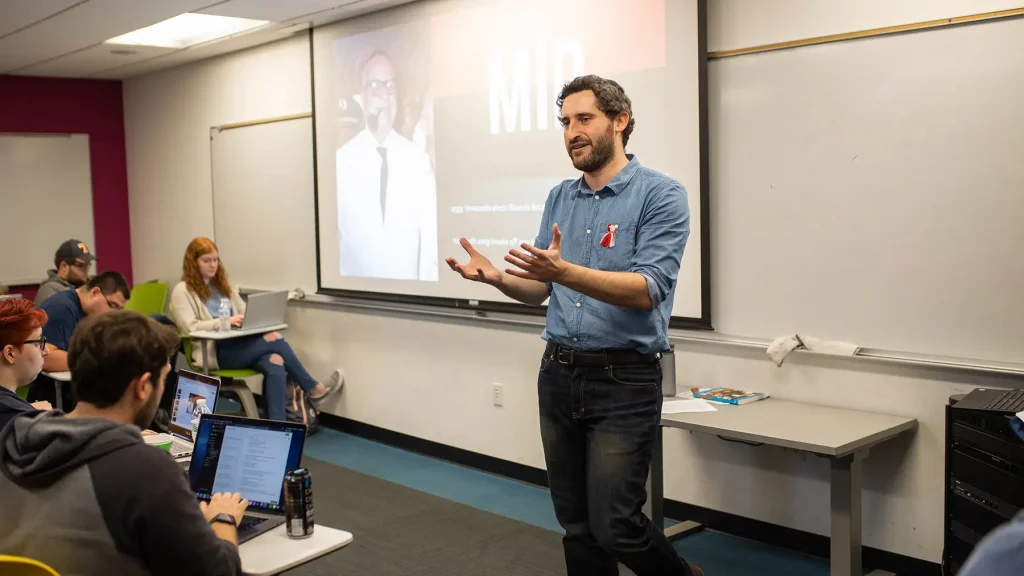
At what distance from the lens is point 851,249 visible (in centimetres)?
345

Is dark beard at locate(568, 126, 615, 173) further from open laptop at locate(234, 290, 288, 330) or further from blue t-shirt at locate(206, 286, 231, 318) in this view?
blue t-shirt at locate(206, 286, 231, 318)

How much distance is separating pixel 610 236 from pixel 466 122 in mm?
2591

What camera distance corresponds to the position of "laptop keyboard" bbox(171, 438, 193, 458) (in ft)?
9.14

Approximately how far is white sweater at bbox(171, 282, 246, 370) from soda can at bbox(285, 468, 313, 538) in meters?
3.81

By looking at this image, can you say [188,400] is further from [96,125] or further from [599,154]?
Answer: [96,125]

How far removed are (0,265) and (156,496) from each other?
7247mm

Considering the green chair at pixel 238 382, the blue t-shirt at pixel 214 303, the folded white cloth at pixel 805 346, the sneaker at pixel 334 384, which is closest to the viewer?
the folded white cloth at pixel 805 346

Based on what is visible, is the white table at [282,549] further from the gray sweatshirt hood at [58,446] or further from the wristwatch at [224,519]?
the gray sweatshirt hood at [58,446]

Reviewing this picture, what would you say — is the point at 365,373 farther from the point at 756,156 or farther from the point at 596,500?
the point at 596,500

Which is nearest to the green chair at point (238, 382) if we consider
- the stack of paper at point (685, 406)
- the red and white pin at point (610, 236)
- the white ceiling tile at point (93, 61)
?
the white ceiling tile at point (93, 61)

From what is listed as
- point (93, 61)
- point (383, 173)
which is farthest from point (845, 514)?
point (93, 61)

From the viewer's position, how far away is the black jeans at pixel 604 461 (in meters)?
2.52

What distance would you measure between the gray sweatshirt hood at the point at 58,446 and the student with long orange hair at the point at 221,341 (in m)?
4.03

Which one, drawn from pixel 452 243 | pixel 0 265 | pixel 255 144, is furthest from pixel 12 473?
pixel 0 265
